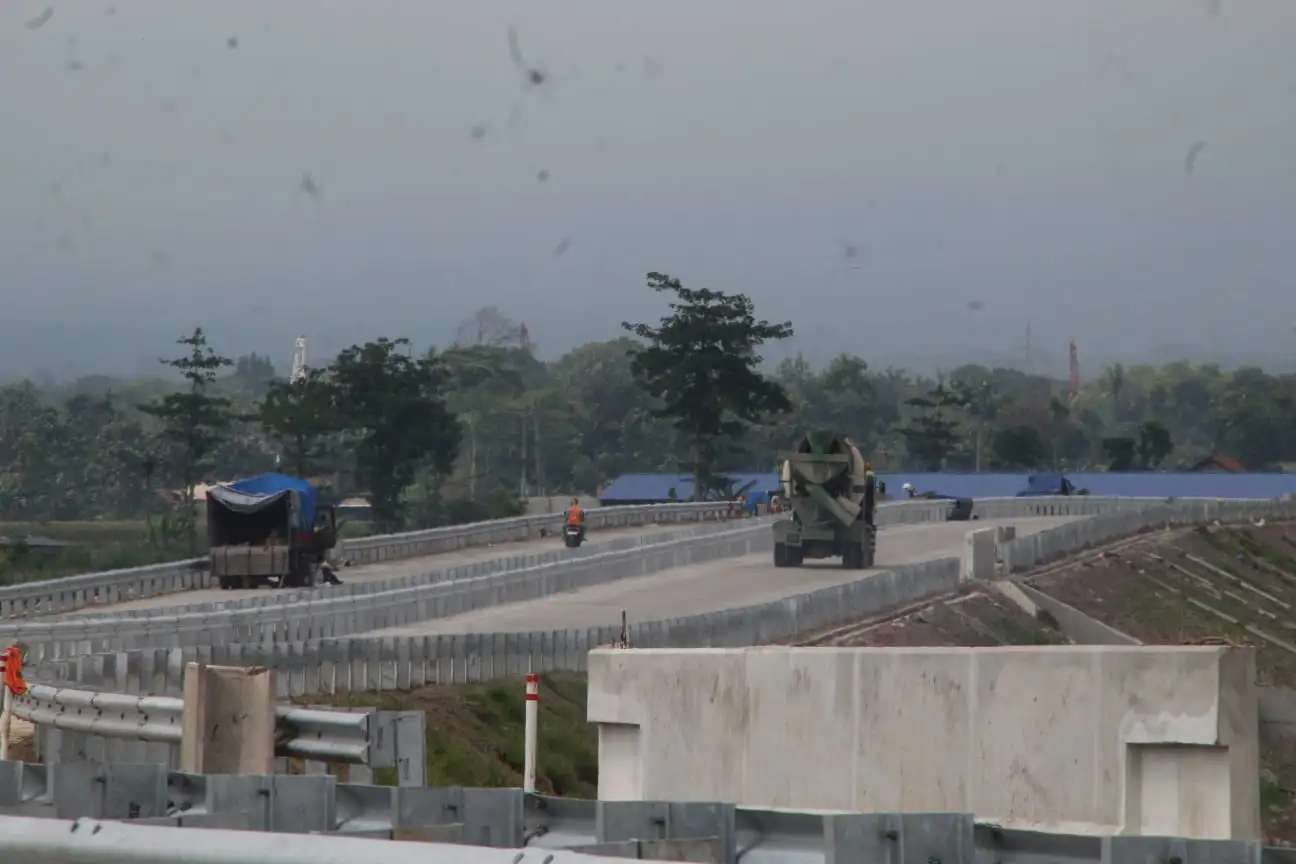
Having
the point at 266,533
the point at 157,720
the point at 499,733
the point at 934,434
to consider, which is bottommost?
the point at 499,733

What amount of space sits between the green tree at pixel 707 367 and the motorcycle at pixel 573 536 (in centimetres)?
4037

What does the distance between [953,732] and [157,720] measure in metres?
7.91

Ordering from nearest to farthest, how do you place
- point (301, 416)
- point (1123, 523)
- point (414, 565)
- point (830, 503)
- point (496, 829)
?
point (496, 829) → point (830, 503) → point (414, 565) → point (1123, 523) → point (301, 416)

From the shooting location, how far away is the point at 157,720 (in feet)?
64.7

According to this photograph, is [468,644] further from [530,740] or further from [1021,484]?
[1021,484]

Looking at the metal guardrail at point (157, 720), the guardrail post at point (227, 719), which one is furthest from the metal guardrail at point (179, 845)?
the guardrail post at point (227, 719)

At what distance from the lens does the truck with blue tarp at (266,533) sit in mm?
55969

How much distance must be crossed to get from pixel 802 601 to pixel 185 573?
1957cm

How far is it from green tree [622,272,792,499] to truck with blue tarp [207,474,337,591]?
55.0 m

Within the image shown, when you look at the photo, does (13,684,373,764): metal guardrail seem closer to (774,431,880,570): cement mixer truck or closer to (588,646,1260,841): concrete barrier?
(588,646,1260,841): concrete barrier

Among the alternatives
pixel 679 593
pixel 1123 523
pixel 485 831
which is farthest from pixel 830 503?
pixel 485 831

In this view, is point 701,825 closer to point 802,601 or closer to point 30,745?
point 30,745

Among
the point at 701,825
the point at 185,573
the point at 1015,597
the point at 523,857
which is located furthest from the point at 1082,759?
the point at 185,573

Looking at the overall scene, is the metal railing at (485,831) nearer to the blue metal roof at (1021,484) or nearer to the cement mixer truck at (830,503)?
the cement mixer truck at (830,503)
